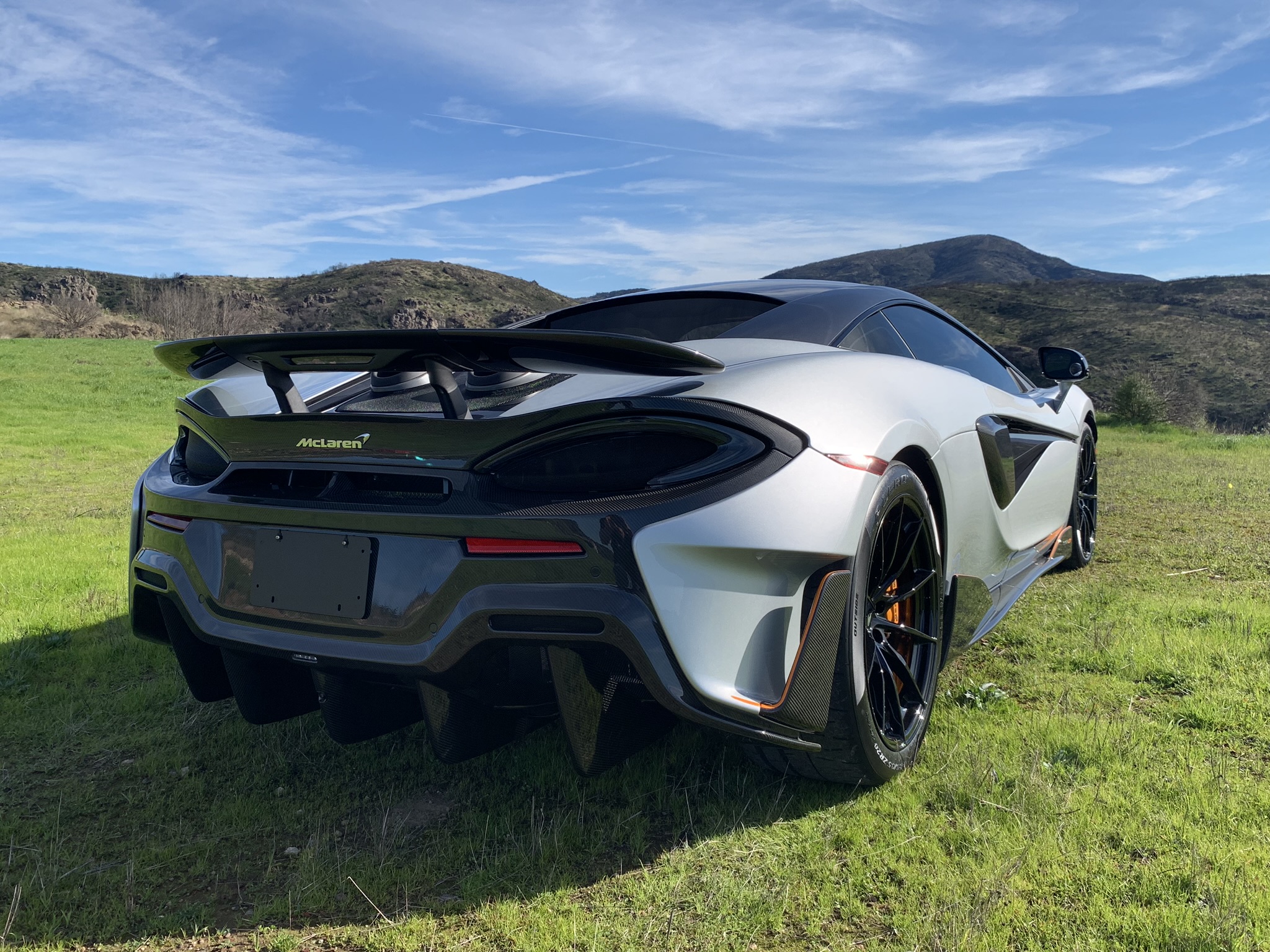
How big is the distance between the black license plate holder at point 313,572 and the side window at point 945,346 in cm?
199

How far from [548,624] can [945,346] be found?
7.39 feet

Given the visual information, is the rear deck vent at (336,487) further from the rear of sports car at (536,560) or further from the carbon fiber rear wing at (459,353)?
the carbon fiber rear wing at (459,353)

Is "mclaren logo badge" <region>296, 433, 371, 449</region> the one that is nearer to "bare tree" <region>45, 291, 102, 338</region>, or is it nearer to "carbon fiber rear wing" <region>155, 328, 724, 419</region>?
"carbon fiber rear wing" <region>155, 328, 724, 419</region>

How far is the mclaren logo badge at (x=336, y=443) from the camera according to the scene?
2043 mm

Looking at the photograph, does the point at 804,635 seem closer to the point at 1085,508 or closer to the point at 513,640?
the point at 513,640

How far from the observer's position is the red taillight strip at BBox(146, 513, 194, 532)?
231cm

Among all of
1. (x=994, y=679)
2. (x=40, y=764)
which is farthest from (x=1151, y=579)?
(x=40, y=764)

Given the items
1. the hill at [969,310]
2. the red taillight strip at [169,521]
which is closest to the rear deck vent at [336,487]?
the red taillight strip at [169,521]

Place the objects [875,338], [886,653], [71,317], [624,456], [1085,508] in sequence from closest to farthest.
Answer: [624,456] < [886,653] < [875,338] < [1085,508] < [71,317]

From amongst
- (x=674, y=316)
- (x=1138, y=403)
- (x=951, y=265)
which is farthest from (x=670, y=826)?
(x=951, y=265)

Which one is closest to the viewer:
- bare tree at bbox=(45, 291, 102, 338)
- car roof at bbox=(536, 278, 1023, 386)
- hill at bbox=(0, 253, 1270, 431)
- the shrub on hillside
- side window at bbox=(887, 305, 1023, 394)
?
car roof at bbox=(536, 278, 1023, 386)

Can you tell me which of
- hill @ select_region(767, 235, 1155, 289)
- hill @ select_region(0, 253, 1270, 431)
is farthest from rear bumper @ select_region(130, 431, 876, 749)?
hill @ select_region(767, 235, 1155, 289)

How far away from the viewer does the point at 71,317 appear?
57.2m

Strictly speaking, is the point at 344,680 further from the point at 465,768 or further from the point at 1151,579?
the point at 1151,579
